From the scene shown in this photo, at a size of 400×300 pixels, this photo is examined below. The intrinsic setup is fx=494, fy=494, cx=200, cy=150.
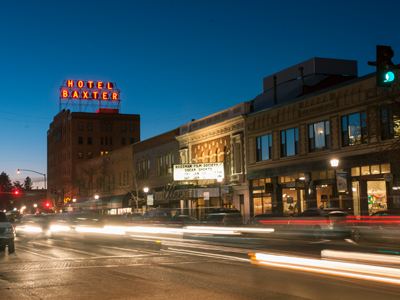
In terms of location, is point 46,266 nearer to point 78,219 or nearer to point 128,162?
point 78,219

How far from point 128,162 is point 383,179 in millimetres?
41478

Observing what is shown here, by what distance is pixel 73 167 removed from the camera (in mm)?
105375

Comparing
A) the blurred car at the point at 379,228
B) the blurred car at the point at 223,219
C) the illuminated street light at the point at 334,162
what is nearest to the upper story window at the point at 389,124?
the illuminated street light at the point at 334,162

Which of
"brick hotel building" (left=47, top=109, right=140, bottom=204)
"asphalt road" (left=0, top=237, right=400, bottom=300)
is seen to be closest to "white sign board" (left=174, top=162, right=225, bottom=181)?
"asphalt road" (left=0, top=237, right=400, bottom=300)

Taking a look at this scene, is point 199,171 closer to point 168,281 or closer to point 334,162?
point 334,162

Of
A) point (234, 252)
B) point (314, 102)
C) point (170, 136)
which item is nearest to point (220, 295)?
point (234, 252)

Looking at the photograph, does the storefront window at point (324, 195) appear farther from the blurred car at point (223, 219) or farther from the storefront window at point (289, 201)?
the blurred car at point (223, 219)

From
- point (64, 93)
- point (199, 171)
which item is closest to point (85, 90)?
point (64, 93)

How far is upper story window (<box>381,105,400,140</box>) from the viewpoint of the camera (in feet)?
79.3

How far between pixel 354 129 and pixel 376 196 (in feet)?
14.3

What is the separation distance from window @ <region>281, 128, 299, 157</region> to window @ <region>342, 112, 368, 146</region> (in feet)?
15.6

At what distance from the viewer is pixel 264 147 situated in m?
39.3

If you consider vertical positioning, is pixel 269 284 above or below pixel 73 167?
below

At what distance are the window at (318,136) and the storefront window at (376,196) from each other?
4.37 metres
